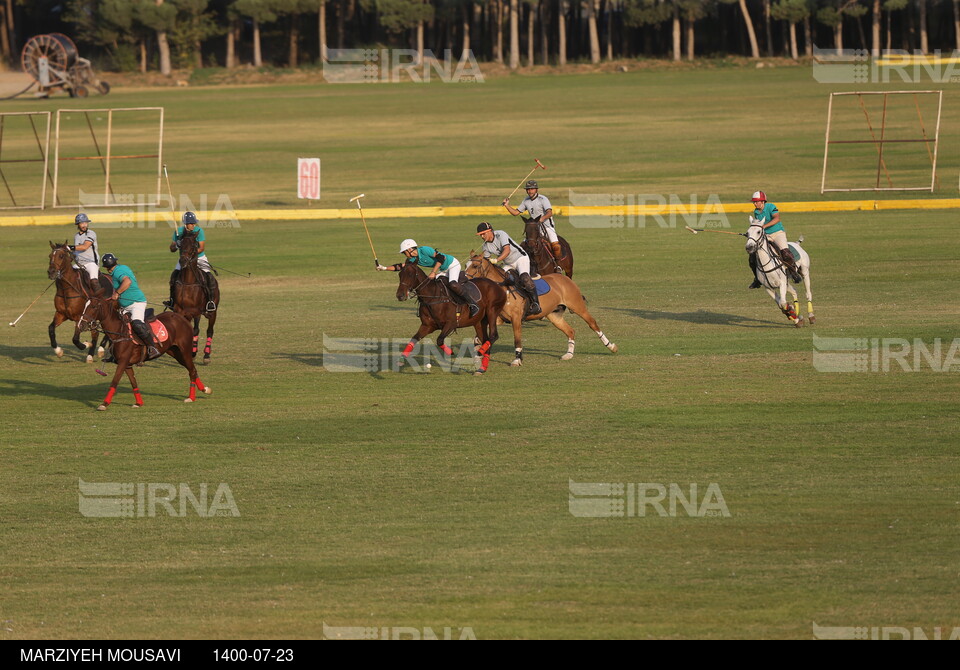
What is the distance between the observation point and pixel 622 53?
116 meters

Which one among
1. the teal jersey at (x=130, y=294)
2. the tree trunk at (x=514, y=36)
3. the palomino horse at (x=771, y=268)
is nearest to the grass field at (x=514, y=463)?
the palomino horse at (x=771, y=268)

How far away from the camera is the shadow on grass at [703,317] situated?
2762cm

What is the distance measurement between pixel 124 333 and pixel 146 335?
0.40 metres

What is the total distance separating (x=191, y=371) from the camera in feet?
70.7

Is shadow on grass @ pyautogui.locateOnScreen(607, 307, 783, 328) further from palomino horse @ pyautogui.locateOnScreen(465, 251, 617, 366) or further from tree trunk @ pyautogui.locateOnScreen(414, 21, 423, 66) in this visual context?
tree trunk @ pyautogui.locateOnScreen(414, 21, 423, 66)

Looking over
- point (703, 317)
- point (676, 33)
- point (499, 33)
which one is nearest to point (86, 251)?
point (703, 317)

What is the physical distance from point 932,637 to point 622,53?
358ft

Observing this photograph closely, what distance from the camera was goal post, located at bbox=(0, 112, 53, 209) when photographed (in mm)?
52125

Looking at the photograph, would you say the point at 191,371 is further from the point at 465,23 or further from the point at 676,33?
the point at 676,33

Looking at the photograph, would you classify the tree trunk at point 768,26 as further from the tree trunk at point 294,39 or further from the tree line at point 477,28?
the tree trunk at point 294,39

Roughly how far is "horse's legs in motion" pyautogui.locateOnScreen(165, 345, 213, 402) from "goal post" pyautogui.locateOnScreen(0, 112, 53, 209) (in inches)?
995

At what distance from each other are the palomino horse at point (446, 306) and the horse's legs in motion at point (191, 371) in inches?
147

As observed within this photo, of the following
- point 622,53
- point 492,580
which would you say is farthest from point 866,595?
point 622,53

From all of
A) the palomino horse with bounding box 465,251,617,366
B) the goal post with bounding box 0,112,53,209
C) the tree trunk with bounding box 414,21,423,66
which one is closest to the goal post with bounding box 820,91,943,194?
the palomino horse with bounding box 465,251,617,366
